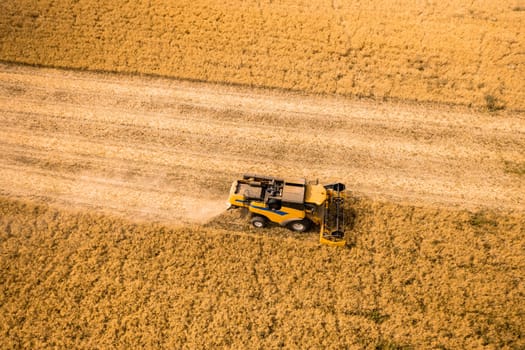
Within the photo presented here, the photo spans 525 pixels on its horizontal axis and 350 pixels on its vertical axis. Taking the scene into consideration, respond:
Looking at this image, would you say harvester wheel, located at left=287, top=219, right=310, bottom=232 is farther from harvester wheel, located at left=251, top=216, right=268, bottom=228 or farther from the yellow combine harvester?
harvester wheel, located at left=251, top=216, right=268, bottom=228

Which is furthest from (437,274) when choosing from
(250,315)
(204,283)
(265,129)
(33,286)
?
(33,286)

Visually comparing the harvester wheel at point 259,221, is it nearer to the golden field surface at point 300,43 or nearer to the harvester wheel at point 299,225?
the harvester wheel at point 299,225

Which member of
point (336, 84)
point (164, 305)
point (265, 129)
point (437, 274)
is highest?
point (336, 84)

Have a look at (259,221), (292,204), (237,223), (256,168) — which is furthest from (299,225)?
(256,168)

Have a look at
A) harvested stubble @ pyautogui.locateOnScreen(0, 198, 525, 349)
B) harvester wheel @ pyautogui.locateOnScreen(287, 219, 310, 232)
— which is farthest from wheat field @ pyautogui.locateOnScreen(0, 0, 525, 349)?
harvester wheel @ pyautogui.locateOnScreen(287, 219, 310, 232)

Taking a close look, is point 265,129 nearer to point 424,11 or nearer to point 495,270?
point 495,270

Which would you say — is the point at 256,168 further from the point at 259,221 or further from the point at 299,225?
the point at 299,225

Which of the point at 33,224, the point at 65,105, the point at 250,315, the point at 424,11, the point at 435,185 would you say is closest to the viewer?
the point at 250,315
